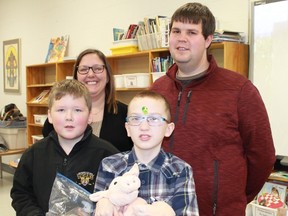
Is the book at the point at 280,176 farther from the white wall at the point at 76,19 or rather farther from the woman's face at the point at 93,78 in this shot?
the woman's face at the point at 93,78

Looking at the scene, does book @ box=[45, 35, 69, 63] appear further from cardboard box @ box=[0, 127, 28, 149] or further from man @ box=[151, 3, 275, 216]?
man @ box=[151, 3, 275, 216]

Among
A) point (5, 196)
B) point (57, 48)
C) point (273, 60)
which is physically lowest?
point (5, 196)

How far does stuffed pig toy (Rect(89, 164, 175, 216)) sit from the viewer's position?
1160mm

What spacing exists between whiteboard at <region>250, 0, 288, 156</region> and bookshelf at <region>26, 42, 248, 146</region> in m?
0.15

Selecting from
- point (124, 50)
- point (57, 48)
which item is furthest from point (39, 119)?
point (124, 50)

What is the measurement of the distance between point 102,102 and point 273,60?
61.6 inches

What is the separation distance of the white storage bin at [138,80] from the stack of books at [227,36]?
990 mm

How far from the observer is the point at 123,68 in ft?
14.9

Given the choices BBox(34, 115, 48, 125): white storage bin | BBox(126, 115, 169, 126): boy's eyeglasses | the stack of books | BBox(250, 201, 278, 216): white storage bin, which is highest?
the stack of books

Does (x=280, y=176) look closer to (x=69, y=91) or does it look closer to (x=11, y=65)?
(x=69, y=91)

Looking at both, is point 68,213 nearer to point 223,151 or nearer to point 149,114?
point 149,114

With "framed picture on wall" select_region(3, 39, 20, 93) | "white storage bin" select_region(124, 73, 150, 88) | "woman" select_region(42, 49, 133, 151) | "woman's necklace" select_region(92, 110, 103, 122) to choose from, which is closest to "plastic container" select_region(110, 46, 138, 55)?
"white storage bin" select_region(124, 73, 150, 88)

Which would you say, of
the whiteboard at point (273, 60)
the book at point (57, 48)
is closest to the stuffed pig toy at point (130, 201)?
the whiteboard at point (273, 60)

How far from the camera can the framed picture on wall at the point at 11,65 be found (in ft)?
21.8
